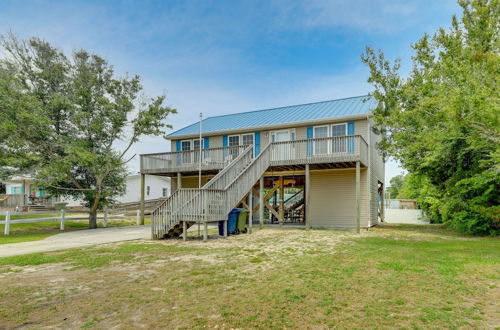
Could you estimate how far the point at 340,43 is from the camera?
21.1 meters

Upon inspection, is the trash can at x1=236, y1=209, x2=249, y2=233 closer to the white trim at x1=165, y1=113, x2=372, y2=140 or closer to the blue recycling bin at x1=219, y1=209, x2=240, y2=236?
the blue recycling bin at x1=219, y1=209, x2=240, y2=236

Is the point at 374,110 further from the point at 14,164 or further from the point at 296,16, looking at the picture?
the point at 14,164

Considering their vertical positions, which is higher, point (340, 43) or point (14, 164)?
point (340, 43)

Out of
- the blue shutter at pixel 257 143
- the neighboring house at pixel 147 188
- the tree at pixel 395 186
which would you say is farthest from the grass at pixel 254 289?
the tree at pixel 395 186

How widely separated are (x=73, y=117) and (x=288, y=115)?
1202 cm

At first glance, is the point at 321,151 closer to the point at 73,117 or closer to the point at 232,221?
the point at 232,221

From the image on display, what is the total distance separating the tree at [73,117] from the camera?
595 inches

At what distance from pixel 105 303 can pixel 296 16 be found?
696 inches

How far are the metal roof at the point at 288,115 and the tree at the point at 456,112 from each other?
1.20 m

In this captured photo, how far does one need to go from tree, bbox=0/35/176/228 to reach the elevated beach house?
7.42ft

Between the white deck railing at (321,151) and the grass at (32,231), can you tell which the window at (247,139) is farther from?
the grass at (32,231)

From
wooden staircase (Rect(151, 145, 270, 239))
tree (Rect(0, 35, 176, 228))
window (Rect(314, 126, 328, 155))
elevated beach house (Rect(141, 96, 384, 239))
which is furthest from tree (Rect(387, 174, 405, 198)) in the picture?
wooden staircase (Rect(151, 145, 270, 239))

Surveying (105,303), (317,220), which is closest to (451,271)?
(105,303)

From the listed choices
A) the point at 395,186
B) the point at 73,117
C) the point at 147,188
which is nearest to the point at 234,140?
the point at 73,117
